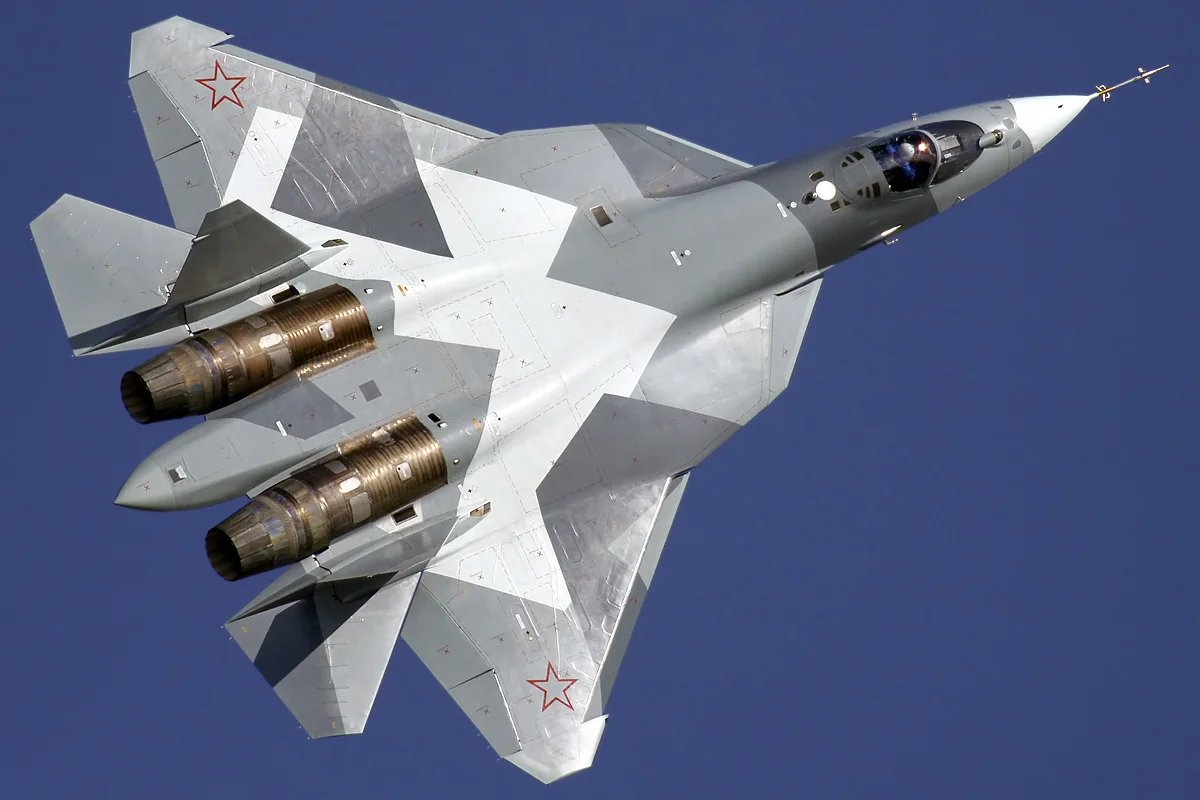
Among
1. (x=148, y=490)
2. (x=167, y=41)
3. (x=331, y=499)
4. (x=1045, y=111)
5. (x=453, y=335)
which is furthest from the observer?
(x=1045, y=111)

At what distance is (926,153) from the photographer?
29.2 meters

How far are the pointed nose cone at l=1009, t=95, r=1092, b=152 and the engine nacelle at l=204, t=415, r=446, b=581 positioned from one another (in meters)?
10.7

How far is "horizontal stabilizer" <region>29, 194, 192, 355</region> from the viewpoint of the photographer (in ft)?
86.7

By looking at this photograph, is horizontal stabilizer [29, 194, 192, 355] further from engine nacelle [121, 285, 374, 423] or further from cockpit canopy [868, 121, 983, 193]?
cockpit canopy [868, 121, 983, 193]

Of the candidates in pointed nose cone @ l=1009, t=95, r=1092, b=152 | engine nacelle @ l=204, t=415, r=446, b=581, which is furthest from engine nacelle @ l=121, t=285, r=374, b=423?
pointed nose cone @ l=1009, t=95, r=1092, b=152

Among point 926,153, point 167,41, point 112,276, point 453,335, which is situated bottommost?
point 453,335

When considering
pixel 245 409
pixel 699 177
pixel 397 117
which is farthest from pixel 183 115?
pixel 699 177

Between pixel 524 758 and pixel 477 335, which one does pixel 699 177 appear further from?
pixel 524 758

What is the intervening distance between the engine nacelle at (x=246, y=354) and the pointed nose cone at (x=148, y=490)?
76 cm

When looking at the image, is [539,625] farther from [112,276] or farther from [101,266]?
[101,266]

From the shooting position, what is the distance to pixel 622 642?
1089 inches

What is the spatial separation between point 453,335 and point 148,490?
4.79 m

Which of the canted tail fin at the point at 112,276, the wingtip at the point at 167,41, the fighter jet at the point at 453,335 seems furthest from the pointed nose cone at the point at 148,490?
the wingtip at the point at 167,41

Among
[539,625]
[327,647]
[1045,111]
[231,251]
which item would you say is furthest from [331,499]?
[1045,111]
